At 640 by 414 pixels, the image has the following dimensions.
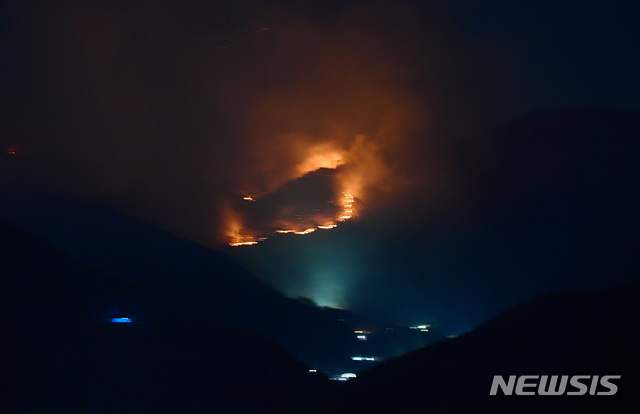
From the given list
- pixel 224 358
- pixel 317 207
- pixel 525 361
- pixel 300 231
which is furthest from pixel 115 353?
pixel 525 361

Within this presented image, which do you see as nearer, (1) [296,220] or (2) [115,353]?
(2) [115,353]

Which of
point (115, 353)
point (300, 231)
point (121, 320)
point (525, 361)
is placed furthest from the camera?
point (300, 231)

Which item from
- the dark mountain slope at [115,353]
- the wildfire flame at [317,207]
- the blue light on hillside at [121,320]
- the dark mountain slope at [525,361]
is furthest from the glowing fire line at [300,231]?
the dark mountain slope at [525,361]

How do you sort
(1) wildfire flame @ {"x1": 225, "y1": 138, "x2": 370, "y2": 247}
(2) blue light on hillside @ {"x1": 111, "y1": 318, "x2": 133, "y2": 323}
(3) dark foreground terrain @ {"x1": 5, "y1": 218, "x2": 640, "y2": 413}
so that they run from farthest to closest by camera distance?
1. (1) wildfire flame @ {"x1": 225, "y1": 138, "x2": 370, "y2": 247}
2. (2) blue light on hillside @ {"x1": 111, "y1": 318, "x2": 133, "y2": 323}
3. (3) dark foreground terrain @ {"x1": 5, "y1": 218, "x2": 640, "y2": 413}

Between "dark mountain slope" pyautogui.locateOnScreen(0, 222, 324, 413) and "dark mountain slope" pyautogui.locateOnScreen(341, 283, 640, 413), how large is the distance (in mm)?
1049

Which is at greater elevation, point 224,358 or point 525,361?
point 224,358

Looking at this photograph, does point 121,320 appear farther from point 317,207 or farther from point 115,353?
point 317,207

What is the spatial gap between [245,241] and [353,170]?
1.87m

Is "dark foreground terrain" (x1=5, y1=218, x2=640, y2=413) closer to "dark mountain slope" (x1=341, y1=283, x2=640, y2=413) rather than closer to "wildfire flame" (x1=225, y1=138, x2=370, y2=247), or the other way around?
"dark mountain slope" (x1=341, y1=283, x2=640, y2=413)

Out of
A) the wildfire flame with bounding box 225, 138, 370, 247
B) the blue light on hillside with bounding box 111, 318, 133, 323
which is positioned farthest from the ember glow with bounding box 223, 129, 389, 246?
the blue light on hillside with bounding box 111, 318, 133, 323

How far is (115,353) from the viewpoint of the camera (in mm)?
6152

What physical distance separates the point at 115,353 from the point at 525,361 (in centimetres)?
452

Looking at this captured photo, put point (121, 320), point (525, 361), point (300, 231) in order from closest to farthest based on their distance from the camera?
point (525, 361) < point (121, 320) < point (300, 231)

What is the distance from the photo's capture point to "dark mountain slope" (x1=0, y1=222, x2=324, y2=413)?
5621 millimetres
